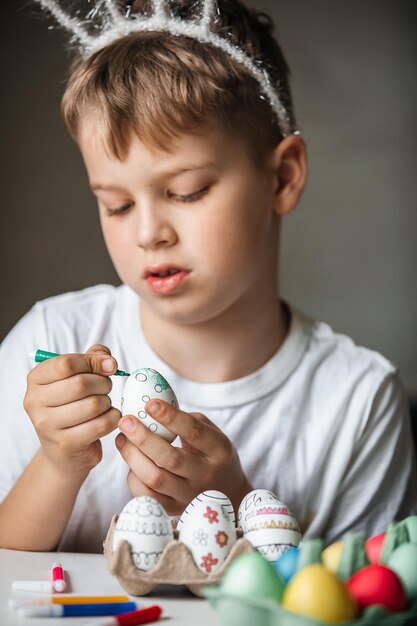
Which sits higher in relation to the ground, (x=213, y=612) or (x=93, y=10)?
(x=93, y=10)

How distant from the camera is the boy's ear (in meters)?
1.19

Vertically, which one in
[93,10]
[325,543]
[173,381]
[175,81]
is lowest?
[325,543]

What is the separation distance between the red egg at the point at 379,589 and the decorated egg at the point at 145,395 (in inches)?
12.8

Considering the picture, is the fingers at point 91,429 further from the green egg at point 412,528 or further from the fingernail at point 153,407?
the green egg at point 412,528

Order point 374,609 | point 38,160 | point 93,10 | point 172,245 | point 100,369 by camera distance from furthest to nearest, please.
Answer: point 38,160
point 93,10
point 172,245
point 100,369
point 374,609

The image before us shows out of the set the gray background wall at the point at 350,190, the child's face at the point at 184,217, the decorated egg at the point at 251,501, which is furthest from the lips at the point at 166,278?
the gray background wall at the point at 350,190

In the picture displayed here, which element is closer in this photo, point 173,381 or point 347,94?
point 173,381

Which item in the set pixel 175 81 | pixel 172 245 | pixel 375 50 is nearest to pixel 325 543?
pixel 172 245

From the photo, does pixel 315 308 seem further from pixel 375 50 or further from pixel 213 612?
pixel 213 612

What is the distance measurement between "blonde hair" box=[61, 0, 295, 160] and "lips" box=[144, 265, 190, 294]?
146mm

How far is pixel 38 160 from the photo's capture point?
1.75 meters

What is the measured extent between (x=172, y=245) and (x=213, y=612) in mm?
475

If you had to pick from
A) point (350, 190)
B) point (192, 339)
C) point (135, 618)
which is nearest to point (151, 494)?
point (135, 618)

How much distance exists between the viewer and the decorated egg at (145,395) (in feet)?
2.70
